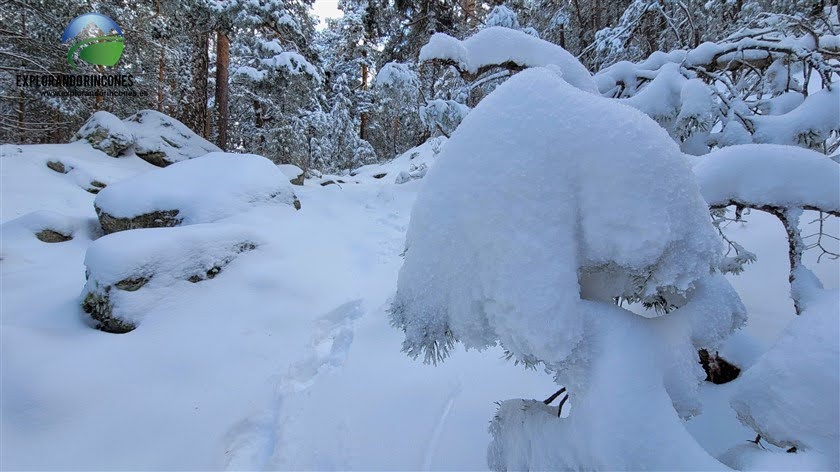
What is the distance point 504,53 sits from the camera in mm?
2225

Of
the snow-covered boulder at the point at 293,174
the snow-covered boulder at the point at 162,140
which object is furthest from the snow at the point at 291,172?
the snow-covered boulder at the point at 162,140

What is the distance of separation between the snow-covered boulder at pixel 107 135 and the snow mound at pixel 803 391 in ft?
44.6

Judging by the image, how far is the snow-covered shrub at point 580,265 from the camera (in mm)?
1053

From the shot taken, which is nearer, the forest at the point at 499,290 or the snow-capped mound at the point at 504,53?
the forest at the point at 499,290

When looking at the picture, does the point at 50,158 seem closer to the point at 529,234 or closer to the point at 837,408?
the point at 529,234

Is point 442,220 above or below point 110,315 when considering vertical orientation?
above

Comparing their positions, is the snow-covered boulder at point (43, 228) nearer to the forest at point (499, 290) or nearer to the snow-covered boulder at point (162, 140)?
the forest at point (499, 290)

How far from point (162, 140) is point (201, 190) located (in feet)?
23.4

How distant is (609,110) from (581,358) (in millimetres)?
852

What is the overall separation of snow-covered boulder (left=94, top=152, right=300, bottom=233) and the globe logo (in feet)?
19.2

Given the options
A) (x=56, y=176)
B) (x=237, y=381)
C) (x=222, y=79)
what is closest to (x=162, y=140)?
(x=222, y=79)

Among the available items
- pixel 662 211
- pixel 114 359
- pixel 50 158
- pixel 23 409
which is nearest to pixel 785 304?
pixel 662 211

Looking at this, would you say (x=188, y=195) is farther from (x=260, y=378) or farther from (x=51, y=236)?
(x=260, y=378)

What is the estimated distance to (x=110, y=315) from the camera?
347 centimetres
